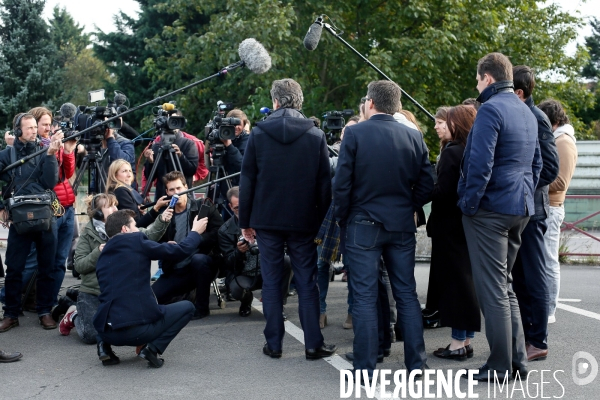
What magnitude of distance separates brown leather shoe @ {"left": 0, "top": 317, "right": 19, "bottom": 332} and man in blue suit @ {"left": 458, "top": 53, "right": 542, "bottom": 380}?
3988mm

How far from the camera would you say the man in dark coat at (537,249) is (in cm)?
527

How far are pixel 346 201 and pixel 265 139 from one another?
85 cm

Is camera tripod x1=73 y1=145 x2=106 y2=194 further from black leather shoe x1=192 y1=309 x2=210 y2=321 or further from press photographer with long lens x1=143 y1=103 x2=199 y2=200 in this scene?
black leather shoe x1=192 y1=309 x2=210 y2=321

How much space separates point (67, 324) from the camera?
6.20 metres

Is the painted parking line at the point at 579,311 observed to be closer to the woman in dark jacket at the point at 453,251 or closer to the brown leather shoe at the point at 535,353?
the brown leather shoe at the point at 535,353

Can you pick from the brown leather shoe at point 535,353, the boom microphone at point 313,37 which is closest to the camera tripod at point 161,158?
the boom microphone at point 313,37

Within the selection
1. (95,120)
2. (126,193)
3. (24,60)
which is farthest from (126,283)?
(24,60)

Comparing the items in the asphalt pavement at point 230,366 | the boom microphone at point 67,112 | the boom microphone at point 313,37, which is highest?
the boom microphone at point 313,37

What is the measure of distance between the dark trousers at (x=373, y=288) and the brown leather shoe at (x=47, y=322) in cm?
294

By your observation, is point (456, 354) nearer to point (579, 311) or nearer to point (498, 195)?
point (498, 195)

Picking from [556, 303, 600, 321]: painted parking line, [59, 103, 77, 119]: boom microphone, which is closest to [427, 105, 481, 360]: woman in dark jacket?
[556, 303, 600, 321]: painted parking line

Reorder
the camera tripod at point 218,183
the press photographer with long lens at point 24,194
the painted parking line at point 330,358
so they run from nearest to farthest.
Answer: the painted parking line at point 330,358 < the press photographer with long lens at point 24,194 < the camera tripod at point 218,183

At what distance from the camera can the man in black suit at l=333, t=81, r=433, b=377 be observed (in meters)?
4.87

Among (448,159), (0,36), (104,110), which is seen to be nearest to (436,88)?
(104,110)
